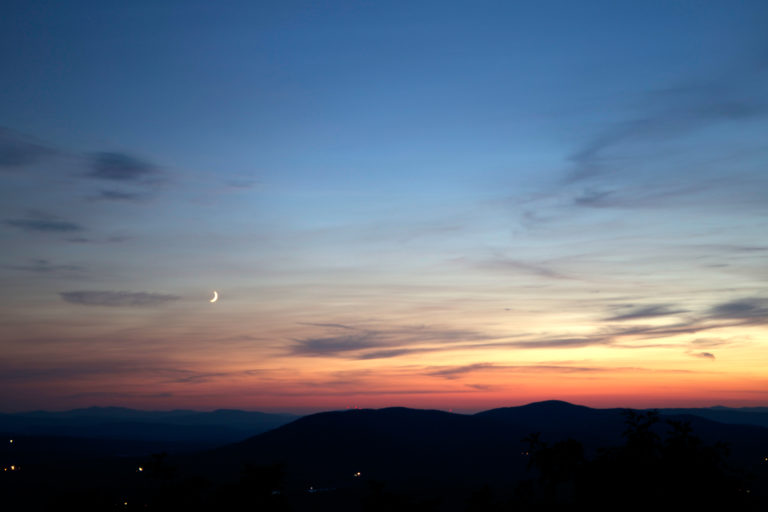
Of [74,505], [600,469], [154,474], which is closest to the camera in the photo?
[600,469]

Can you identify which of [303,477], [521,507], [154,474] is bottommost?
[303,477]

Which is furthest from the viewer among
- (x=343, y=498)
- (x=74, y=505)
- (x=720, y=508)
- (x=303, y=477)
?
(x=303, y=477)

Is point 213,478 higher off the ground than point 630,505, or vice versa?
point 630,505

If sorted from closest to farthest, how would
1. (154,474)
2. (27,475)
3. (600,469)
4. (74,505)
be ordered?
(600,469)
(74,505)
(154,474)
(27,475)

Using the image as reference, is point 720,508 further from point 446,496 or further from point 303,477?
point 303,477

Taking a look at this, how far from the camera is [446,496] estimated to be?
489 ft

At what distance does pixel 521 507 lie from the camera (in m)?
52.6

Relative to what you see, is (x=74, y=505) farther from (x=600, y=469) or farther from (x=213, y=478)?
(x=213, y=478)

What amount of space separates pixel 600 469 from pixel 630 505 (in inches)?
126

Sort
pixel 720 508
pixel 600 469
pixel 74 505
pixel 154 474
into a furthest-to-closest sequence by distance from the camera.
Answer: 1. pixel 154 474
2. pixel 74 505
3. pixel 600 469
4. pixel 720 508

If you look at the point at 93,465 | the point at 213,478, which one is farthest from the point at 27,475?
the point at 213,478

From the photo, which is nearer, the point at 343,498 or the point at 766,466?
the point at 343,498

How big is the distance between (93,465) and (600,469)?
18276 cm

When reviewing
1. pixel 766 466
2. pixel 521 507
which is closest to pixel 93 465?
pixel 521 507
